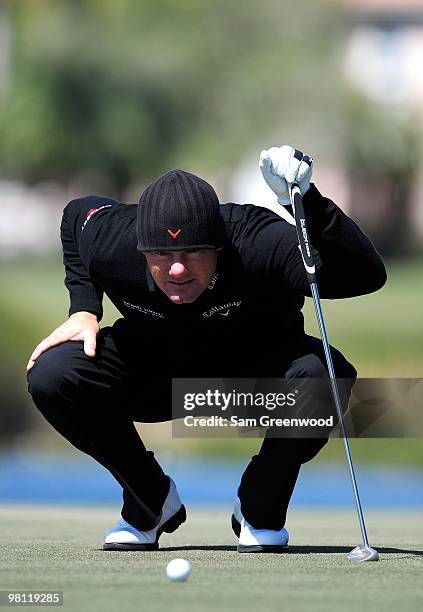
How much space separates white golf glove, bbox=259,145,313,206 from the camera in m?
4.92

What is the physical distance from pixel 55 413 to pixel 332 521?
2.61 metres

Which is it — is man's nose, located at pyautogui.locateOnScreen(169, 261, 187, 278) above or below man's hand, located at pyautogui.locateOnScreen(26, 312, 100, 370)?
above

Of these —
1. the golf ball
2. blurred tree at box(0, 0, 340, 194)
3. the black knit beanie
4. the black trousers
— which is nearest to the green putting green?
the golf ball

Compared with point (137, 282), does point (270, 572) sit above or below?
below

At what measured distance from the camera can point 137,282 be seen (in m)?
5.16

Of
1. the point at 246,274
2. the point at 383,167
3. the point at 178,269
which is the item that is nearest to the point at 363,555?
the point at 246,274

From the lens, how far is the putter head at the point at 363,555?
4887mm

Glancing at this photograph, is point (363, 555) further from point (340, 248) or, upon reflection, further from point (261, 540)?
point (340, 248)

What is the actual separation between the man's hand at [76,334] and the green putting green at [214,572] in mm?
699

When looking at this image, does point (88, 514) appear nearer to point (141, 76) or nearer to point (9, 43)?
point (141, 76)

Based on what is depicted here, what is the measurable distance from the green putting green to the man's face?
2.91 feet

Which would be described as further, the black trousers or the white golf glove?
the black trousers

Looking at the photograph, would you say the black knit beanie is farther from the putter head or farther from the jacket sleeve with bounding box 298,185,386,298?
the putter head

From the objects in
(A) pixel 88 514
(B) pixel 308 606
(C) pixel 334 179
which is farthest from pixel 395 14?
(B) pixel 308 606
